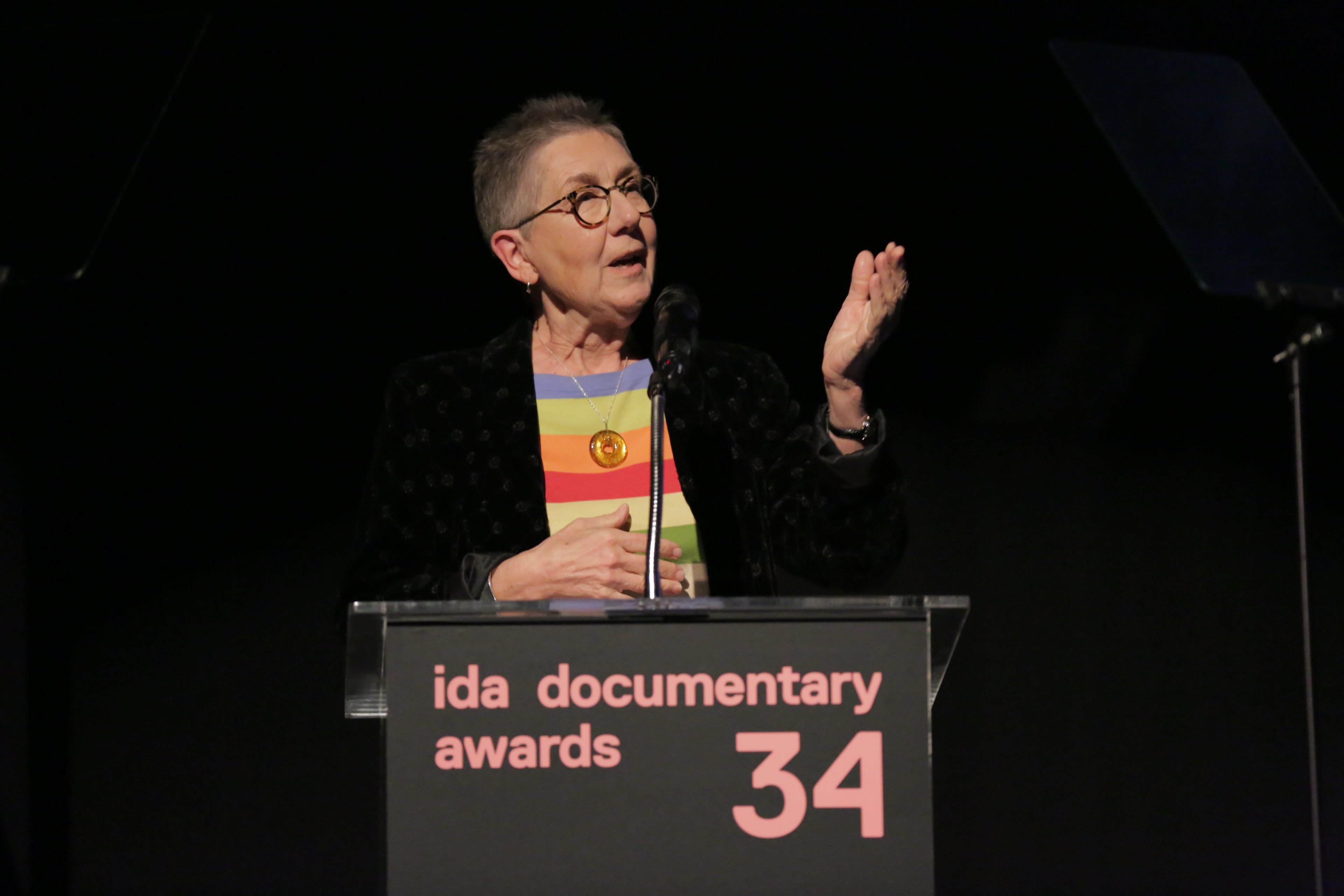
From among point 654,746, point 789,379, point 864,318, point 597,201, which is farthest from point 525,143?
point 654,746

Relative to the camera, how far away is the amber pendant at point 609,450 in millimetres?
1833

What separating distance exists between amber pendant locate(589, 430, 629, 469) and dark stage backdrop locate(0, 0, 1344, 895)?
101 cm

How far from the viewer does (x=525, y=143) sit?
1975mm

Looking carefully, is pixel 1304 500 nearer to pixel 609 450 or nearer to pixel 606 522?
pixel 609 450

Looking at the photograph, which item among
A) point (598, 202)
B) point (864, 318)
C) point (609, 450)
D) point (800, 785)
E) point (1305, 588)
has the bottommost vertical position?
point (800, 785)

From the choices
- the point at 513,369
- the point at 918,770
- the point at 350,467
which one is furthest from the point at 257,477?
the point at 918,770

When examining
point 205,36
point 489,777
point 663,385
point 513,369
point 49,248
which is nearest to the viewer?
point 489,777


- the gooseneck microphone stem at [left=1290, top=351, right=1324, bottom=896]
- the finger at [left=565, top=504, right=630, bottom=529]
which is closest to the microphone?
the finger at [left=565, top=504, right=630, bottom=529]

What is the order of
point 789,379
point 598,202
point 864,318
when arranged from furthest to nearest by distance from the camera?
point 789,379
point 598,202
point 864,318

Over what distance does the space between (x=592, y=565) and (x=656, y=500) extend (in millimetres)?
137

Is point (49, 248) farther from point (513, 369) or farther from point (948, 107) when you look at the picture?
point (948, 107)

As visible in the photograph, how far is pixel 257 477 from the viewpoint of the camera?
9.22 feet

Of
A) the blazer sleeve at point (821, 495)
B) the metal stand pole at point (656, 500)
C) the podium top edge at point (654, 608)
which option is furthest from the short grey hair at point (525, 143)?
the podium top edge at point (654, 608)

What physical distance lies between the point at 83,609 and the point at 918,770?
2217 millimetres
